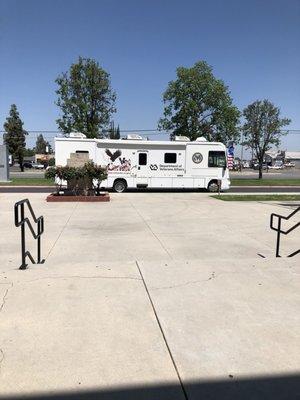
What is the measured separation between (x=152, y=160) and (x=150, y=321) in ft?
65.9

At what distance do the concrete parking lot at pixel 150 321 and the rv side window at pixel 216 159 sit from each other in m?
16.5

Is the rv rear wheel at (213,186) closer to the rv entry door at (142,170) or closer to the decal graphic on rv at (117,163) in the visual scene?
the rv entry door at (142,170)

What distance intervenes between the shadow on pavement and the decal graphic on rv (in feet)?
68.1

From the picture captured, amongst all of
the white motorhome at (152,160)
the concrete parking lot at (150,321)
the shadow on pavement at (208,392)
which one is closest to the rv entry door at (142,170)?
the white motorhome at (152,160)

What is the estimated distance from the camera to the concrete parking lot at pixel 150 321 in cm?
323

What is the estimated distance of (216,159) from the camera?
25.0 meters

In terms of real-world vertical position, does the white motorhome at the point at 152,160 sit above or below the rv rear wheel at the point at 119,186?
above

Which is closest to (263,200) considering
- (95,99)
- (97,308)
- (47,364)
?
(97,308)

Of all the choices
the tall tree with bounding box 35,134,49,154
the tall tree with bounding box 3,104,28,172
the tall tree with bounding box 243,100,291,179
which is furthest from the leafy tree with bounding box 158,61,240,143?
the tall tree with bounding box 35,134,49,154

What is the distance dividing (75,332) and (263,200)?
15.8 metres

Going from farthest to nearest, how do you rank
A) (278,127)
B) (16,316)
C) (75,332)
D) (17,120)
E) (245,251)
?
(17,120)
(278,127)
(245,251)
(16,316)
(75,332)

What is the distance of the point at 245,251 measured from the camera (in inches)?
327

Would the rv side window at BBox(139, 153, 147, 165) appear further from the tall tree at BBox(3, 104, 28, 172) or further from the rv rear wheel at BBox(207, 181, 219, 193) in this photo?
the tall tree at BBox(3, 104, 28, 172)

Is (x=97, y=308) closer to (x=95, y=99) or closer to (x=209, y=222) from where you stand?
(x=209, y=222)
